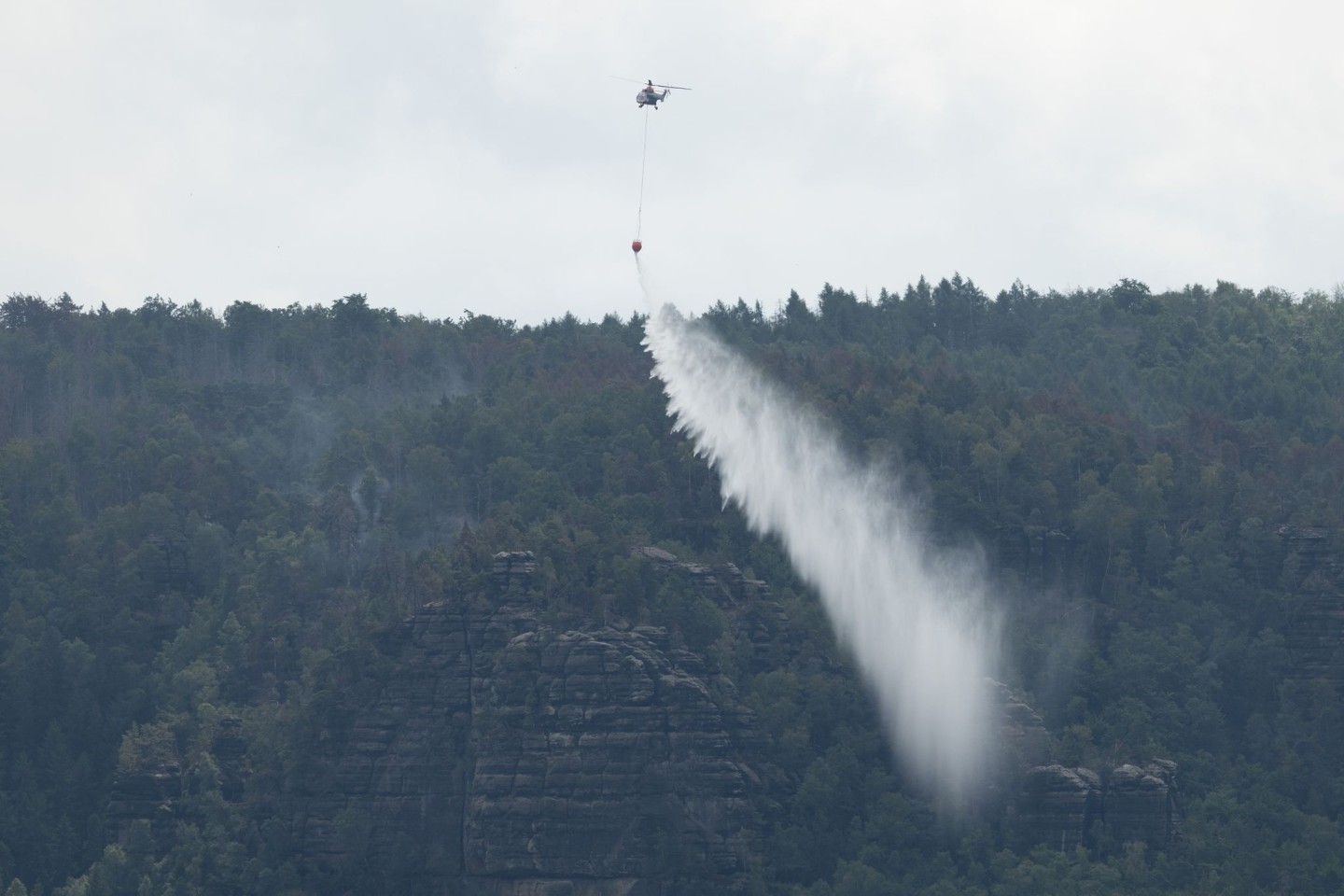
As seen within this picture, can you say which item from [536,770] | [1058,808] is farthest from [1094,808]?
[536,770]

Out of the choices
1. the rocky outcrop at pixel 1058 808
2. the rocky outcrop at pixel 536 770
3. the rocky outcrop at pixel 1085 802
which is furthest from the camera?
the rocky outcrop at pixel 1058 808

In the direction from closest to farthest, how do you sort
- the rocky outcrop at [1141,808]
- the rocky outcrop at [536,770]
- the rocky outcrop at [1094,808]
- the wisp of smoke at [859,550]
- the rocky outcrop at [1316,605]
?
the rocky outcrop at [536,770] < the rocky outcrop at [1141,808] < the rocky outcrop at [1094,808] < the wisp of smoke at [859,550] < the rocky outcrop at [1316,605]

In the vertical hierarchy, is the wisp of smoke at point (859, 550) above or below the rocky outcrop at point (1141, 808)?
above

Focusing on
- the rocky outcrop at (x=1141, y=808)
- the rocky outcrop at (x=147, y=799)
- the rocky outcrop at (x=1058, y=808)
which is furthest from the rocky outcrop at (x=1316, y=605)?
the rocky outcrop at (x=147, y=799)

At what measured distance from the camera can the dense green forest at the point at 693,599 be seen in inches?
5610

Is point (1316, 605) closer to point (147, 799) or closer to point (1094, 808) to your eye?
point (1094, 808)

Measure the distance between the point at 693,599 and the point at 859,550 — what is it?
1838 cm

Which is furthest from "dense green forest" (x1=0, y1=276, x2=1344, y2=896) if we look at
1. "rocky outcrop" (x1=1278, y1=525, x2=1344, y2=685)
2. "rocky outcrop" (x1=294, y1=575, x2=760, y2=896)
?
"rocky outcrop" (x1=294, y1=575, x2=760, y2=896)

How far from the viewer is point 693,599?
14862 cm

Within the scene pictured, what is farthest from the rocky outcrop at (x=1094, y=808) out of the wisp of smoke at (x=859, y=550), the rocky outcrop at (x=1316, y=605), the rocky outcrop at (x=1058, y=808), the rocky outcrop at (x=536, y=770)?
the rocky outcrop at (x=1316, y=605)

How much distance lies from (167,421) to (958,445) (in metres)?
57.6

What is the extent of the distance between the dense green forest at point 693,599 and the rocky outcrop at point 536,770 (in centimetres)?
209

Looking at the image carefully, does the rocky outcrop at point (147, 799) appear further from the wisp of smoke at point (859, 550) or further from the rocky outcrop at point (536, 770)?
the wisp of smoke at point (859, 550)

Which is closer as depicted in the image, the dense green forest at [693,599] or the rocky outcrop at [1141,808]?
the rocky outcrop at [1141,808]
